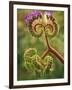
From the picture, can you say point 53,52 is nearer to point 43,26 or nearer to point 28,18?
point 43,26

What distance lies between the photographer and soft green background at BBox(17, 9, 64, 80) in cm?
226

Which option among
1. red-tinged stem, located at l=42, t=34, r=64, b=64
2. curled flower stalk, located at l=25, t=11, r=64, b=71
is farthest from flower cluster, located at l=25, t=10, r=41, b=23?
red-tinged stem, located at l=42, t=34, r=64, b=64

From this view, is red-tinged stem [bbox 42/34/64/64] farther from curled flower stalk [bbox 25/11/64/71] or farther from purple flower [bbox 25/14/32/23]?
purple flower [bbox 25/14/32/23]

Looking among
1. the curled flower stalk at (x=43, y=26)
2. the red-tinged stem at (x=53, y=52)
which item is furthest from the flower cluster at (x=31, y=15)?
the red-tinged stem at (x=53, y=52)

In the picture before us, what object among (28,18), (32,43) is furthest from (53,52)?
(28,18)

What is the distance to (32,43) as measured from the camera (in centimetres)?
230

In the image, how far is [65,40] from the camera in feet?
7.89

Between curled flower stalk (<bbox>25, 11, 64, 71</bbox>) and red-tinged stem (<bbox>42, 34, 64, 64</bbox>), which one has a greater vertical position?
curled flower stalk (<bbox>25, 11, 64, 71</bbox>)

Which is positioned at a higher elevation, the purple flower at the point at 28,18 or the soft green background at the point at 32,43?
the purple flower at the point at 28,18

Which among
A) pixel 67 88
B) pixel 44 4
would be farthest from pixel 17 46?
pixel 67 88

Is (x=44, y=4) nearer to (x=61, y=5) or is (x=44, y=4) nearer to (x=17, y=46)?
(x=61, y=5)

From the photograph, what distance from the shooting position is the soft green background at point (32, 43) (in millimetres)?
2262

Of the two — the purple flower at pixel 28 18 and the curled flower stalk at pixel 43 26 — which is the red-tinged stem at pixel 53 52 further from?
the purple flower at pixel 28 18

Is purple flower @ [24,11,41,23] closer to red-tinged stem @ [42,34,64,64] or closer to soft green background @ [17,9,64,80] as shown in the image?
soft green background @ [17,9,64,80]
